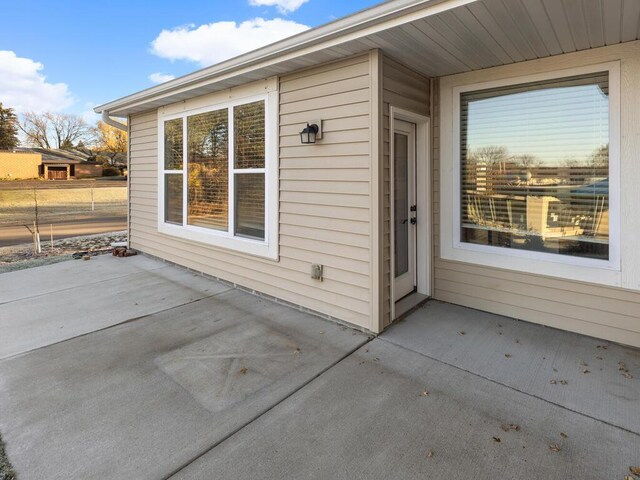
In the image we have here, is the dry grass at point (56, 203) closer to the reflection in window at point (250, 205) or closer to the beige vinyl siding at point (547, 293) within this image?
the reflection in window at point (250, 205)

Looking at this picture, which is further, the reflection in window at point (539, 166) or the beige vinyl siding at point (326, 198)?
the beige vinyl siding at point (326, 198)

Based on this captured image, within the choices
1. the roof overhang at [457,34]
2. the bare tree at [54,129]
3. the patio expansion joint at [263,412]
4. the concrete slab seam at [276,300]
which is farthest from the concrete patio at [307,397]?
the bare tree at [54,129]

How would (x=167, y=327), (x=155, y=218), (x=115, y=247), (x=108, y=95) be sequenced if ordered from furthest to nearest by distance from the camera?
(x=108, y=95), (x=115, y=247), (x=155, y=218), (x=167, y=327)

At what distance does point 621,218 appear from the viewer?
3025 millimetres

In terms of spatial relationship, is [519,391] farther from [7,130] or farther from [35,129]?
[35,129]

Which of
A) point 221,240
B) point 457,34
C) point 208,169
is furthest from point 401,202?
point 208,169

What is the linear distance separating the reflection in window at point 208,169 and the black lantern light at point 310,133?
158cm

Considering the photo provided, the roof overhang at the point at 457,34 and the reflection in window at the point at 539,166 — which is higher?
the roof overhang at the point at 457,34

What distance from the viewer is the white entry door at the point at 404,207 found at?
150 inches

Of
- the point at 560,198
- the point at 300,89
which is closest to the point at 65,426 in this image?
the point at 300,89

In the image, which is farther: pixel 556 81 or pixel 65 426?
pixel 556 81

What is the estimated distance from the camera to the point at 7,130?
3578 cm

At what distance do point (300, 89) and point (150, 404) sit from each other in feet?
10.4

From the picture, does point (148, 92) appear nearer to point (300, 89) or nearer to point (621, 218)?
point (300, 89)
